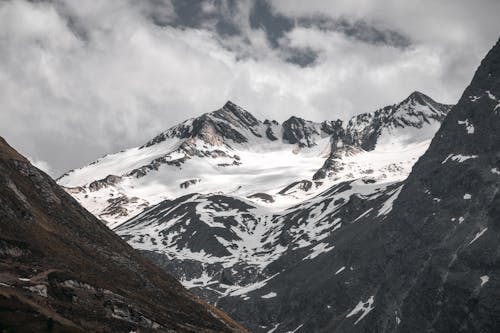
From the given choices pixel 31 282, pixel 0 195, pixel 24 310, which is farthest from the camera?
pixel 0 195

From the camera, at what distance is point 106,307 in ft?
527

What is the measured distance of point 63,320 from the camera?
5359 inches

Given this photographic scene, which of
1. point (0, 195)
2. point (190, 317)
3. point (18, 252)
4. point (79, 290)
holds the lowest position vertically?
point (190, 317)

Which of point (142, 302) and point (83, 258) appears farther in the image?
point (83, 258)

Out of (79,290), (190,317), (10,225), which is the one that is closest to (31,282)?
(79,290)

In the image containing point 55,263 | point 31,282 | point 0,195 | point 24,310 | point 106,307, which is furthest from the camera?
point 0,195

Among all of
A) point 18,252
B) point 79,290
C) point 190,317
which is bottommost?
point 190,317

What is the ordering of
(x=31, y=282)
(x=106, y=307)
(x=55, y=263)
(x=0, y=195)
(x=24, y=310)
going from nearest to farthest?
(x=24, y=310) → (x=31, y=282) → (x=106, y=307) → (x=55, y=263) → (x=0, y=195)

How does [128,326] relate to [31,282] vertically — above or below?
below

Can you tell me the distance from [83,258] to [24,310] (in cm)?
6652

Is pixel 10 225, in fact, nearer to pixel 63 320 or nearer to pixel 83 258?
pixel 83 258

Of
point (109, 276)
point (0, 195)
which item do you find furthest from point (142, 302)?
point (0, 195)

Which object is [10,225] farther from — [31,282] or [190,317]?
[190,317]

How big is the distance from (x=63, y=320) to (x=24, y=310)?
8528mm
